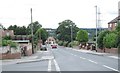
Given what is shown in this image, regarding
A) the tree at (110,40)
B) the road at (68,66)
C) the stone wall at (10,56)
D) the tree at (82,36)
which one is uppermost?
the tree at (82,36)

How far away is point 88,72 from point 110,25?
9435 cm

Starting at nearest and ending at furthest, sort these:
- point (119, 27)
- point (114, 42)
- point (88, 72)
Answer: point (88, 72), point (119, 27), point (114, 42)

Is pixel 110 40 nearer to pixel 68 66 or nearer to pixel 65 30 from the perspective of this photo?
pixel 68 66

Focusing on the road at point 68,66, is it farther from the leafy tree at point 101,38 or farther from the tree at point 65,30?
the tree at point 65,30

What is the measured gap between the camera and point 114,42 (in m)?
64.5

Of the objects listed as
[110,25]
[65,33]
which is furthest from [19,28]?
[110,25]

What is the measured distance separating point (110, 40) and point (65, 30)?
392 feet

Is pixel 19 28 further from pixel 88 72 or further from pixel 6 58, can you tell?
pixel 88 72

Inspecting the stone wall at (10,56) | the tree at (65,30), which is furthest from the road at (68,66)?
the tree at (65,30)

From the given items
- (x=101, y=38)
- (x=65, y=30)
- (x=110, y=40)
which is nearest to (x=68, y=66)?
(x=110, y=40)

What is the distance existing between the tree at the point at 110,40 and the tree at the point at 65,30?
107844mm

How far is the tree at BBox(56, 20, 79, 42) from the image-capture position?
17835 centimetres

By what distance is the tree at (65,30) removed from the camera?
585 feet

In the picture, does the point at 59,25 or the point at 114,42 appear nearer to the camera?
the point at 114,42
